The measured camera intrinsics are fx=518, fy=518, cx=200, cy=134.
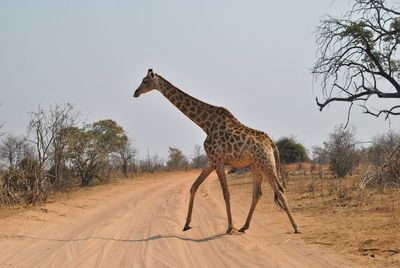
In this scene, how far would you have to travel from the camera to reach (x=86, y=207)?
17.3 m

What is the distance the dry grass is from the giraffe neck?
304cm

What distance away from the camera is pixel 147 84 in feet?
39.7

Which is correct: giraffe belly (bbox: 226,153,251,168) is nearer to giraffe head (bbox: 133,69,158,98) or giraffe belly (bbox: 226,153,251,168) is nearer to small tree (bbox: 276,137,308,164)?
giraffe head (bbox: 133,69,158,98)

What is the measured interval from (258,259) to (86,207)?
35.3 feet

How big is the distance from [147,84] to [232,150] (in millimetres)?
2883

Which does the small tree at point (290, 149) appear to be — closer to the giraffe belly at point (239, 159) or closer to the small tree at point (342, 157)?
the small tree at point (342, 157)

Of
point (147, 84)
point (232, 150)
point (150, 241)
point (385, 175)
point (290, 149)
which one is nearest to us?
point (150, 241)

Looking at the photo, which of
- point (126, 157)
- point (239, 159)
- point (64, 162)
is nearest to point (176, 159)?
point (126, 157)

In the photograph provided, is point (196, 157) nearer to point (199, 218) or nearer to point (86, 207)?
point (86, 207)

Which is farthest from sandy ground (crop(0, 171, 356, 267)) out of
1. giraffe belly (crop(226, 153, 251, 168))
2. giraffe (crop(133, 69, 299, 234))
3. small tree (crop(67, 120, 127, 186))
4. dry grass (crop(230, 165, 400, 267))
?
Result: small tree (crop(67, 120, 127, 186))

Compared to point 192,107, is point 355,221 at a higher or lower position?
lower

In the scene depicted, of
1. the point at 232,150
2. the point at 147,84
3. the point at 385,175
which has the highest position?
the point at 147,84

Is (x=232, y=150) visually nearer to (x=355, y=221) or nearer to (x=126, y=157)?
(x=355, y=221)

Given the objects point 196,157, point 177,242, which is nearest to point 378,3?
point 177,242
